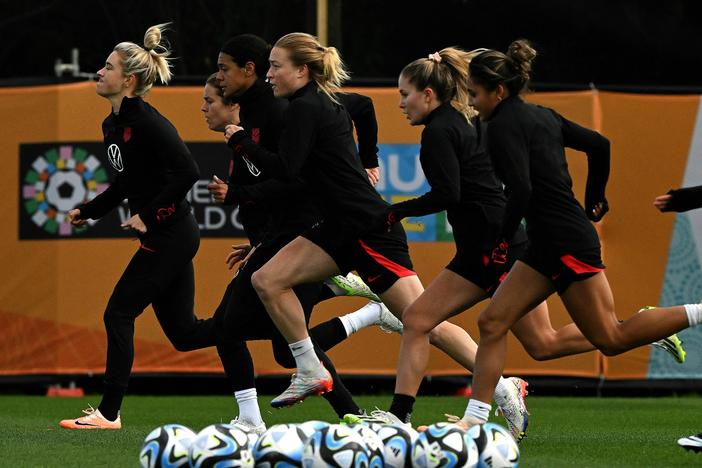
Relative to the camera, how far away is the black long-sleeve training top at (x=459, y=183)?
7.16 metres

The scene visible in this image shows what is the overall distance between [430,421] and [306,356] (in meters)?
1.60

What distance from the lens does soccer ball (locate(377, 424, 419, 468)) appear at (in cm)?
561

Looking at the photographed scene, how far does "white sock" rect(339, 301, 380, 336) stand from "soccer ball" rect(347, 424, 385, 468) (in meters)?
3.30

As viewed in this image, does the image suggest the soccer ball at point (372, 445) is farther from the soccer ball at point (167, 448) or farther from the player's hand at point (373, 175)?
the player's hand at point (373, 175)

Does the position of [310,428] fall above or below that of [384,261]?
below

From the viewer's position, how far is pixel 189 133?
37.6 ft

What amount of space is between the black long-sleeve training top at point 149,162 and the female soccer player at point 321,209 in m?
0.91

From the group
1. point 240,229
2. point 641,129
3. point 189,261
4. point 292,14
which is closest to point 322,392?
point 189,261

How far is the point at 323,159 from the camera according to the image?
7645 mm

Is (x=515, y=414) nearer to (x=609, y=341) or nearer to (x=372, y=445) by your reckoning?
(x=609, y=341)

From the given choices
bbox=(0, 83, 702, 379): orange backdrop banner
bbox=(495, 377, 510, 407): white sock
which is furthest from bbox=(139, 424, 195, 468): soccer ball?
bbox=(0, 83, 702, 379): orange backdrop banner

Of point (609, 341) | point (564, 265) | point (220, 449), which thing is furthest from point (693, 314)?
point (220, 449)

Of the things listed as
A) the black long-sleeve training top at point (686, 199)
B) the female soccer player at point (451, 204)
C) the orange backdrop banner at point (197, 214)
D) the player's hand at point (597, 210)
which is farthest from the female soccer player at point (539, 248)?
the orange backdrop banner at point (197, 214)

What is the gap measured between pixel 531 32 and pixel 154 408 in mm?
5424
